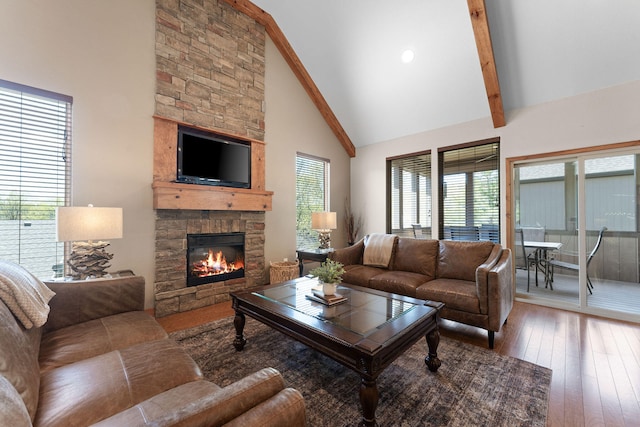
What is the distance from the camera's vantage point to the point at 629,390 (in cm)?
185

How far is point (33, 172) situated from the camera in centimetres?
252

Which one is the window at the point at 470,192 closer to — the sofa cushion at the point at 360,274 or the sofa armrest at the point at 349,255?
the sofa armrest at the point at 349,255

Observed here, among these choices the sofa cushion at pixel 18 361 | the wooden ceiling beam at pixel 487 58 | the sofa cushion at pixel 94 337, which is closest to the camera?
the sofa cushion at pixel 18 361

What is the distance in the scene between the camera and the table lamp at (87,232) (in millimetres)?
2098

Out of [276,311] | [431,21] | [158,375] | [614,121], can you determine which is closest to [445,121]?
[431,21]

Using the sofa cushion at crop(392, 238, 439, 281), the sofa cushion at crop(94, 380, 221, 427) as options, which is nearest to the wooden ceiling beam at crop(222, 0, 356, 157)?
the sofa cushion at crop(392, 238, 439, 281)

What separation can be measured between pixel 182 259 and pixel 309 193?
248 centimetres

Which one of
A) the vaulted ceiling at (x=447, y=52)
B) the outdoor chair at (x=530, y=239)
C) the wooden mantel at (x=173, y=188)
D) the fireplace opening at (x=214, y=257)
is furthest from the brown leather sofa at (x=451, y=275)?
the vaulted ceiling at (x=447, y=52)

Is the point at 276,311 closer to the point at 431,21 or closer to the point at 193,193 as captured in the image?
the point at 193,193

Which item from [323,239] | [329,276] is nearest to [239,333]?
[329,276]

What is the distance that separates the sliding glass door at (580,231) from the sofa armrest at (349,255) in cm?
228

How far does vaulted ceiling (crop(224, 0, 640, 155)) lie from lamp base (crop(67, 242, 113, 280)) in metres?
3.71

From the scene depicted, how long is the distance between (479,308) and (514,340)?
511 millimetres

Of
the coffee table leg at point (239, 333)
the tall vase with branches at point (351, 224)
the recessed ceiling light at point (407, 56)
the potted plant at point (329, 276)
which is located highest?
the recessed ceiling light at point (407, 56)
